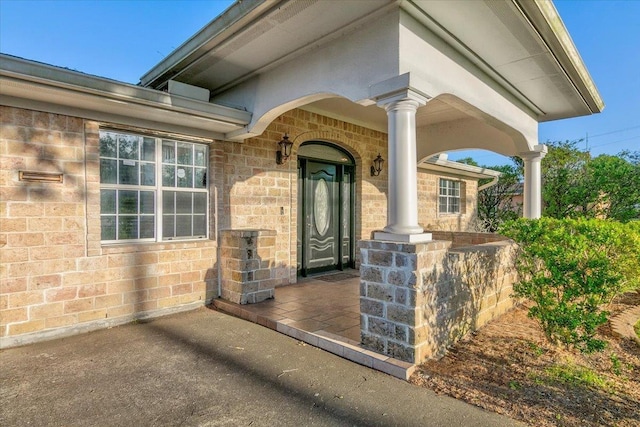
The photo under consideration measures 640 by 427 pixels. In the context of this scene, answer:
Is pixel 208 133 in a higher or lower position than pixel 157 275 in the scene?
higher

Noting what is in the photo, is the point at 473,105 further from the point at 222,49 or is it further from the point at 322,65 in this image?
the point at 222,49

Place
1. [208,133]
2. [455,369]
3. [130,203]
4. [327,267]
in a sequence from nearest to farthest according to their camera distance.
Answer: [455,369]
[130,203]
[208,133]
[327,267]

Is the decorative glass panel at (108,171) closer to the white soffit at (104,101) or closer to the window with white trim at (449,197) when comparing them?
the white soffit at (104,101)

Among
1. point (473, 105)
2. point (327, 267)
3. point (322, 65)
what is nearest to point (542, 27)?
point (473, 105)

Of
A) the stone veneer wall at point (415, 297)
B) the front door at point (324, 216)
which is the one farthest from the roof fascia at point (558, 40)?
the front door at point (324, 216)

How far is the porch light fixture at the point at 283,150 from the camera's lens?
5.80m

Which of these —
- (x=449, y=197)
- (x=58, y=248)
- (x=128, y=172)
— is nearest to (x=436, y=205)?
(x=449, y=197)

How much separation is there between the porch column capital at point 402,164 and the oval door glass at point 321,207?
350cm

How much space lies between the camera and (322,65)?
3.95 meters

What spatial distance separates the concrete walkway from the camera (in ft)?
7.97

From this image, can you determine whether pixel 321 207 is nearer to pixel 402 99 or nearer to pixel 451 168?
pixel 402 99

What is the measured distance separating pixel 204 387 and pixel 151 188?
2.85 meters

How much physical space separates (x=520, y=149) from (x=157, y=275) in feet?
20.4

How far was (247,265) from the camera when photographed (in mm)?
4891
